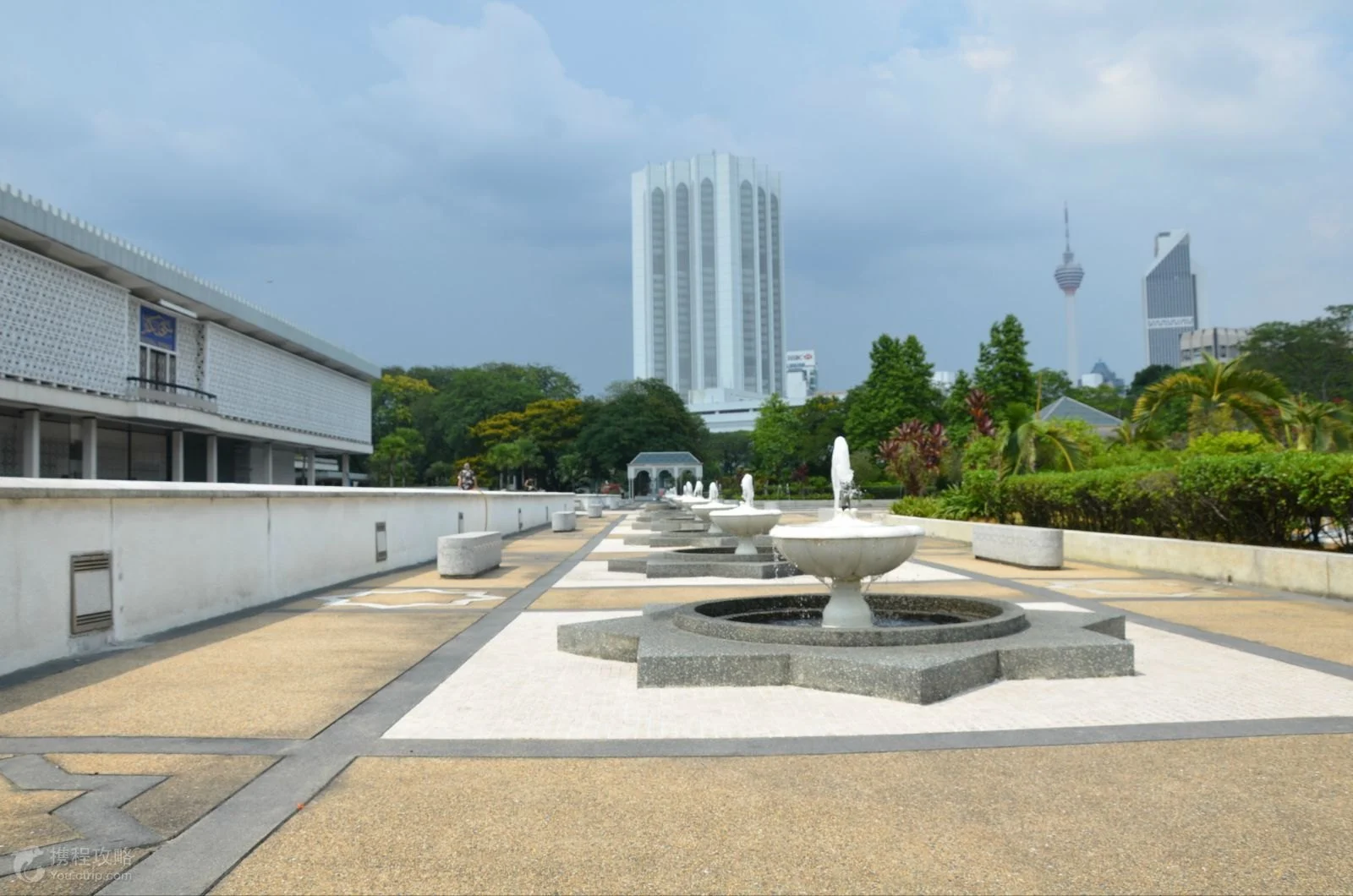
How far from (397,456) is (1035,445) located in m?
65.1

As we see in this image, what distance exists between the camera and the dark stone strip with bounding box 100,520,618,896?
3.40m

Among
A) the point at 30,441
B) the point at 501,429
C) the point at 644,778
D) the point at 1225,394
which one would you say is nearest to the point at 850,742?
the point at 644,778

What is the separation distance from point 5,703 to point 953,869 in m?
5.90

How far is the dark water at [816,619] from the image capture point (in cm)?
891

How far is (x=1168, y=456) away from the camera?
771 inches

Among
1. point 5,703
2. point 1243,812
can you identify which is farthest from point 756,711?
point 5,703

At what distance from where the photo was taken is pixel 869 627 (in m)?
7.60

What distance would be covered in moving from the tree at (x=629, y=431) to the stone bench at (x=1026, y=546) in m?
70.3

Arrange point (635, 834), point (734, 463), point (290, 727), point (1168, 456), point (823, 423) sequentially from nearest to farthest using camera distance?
point (635, 834) → point (290, 727) → point (1168, 456) → point (823, 423) → point (734, 463)

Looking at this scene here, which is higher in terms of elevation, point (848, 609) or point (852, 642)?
point (848, 609)

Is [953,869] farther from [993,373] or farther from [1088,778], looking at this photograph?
[993,373]

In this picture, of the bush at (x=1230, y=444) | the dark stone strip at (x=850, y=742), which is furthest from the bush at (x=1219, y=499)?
the dark stone strip at (x=850, y=742)

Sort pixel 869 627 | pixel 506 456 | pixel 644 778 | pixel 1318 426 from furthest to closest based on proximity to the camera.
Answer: pixel 506 456
pixel 1318 426
pixel 869 627
pixel 644 778

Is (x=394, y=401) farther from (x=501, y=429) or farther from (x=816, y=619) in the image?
(x=816, y=619)
